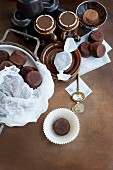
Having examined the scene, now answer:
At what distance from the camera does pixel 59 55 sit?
1.08 metres

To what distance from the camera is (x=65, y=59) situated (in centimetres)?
108

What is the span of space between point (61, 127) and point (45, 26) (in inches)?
12.4

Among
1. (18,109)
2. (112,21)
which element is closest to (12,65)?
(18,109)

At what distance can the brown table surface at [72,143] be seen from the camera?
3.35 ft

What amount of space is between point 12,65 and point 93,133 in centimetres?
32

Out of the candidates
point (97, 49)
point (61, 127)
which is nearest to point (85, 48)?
point (97, 49)

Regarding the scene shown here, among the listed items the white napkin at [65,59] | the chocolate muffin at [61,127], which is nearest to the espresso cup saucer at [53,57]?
the white napkin at [65,59]

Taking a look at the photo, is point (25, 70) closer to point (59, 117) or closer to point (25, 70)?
point (25, 70)

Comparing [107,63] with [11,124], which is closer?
[11,124]

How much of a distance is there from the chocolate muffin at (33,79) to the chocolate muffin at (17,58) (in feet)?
0.18

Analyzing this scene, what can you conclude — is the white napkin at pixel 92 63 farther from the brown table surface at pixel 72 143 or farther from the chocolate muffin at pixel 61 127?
the chocolate muffin at pixel 61 127

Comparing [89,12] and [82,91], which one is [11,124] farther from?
[89,12]

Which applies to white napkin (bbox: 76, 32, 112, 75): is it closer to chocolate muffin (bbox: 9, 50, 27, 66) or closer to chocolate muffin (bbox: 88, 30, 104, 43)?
chocolate muffin (bbox: 88, 30, 104, 43)

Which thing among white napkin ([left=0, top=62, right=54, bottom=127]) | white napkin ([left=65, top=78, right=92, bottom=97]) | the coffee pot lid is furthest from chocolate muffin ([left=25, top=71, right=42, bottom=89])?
the coffee pot lid
